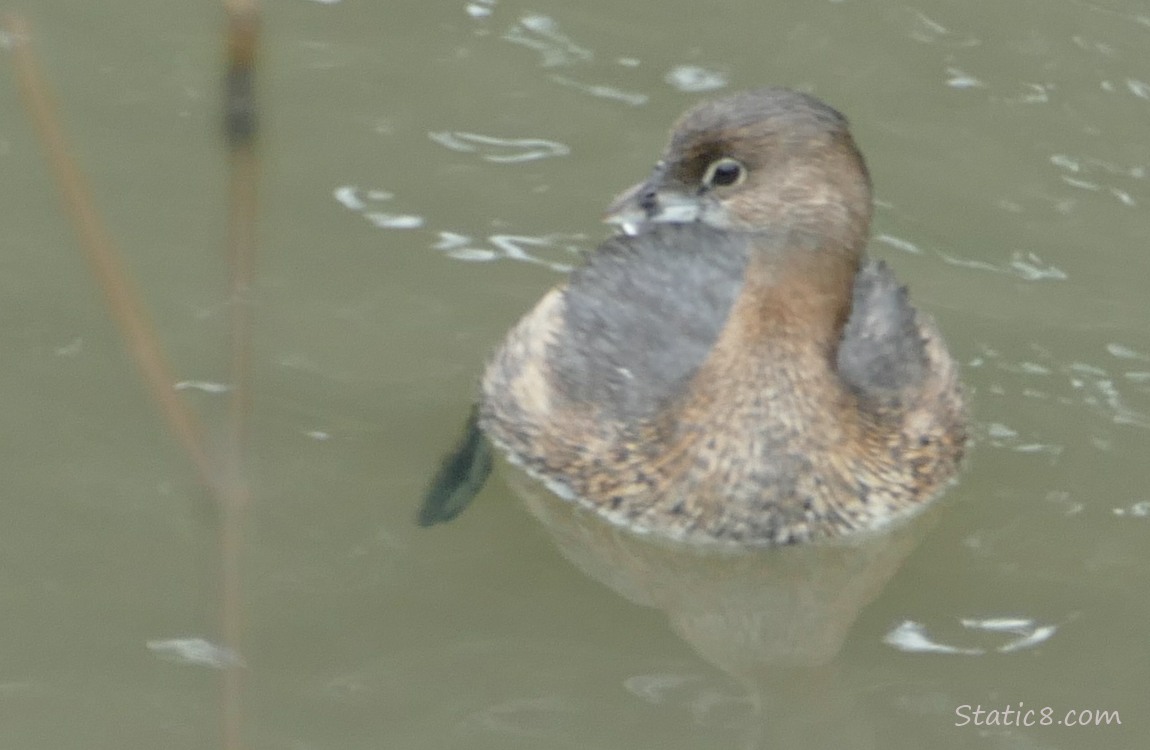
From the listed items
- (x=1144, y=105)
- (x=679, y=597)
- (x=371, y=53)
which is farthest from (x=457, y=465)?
(x=1144, y=105)

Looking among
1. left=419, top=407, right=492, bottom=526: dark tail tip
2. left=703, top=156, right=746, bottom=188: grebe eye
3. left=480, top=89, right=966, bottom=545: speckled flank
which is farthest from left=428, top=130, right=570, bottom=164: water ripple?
left=703, top=156, right=746, bottom=188: grebe eye

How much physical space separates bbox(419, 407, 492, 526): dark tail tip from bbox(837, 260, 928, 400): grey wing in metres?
1.29

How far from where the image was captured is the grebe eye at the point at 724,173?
210 inches

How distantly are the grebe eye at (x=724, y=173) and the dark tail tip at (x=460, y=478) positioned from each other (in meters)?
1.42

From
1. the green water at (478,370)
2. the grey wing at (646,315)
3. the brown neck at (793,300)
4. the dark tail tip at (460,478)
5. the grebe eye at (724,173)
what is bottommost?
the dark tail tip at (460,478)

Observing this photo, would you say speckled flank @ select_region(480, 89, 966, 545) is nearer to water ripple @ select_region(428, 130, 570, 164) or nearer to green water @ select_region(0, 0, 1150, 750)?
green water @ select_region(0, 0, 1150, 750)

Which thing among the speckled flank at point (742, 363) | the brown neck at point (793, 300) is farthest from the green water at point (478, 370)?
the brown neck at point (793, 300)

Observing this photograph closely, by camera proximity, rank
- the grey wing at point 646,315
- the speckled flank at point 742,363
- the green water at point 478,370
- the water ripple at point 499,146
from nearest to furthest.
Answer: the green water at point 478,370 < the speckled flank at point 742,363 < the grey wing at point 646,315 < the water ripple at point 499,146

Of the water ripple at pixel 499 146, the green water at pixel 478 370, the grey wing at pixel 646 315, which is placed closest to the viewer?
the green water at pixel 478 370

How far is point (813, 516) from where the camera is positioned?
5.77 meters

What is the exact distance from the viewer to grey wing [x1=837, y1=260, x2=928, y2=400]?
5973 mm

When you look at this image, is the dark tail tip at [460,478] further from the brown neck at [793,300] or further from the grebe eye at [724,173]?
the grebe eye at [724,173]

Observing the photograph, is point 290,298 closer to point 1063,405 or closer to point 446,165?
point 446,165

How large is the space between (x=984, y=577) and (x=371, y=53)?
3893mm
